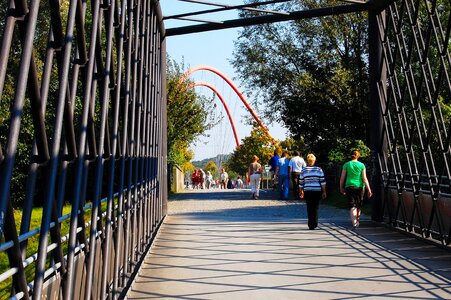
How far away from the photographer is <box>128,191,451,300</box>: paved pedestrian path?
335 inches

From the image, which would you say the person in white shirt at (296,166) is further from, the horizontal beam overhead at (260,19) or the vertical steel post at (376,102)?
the vertical steel post at (376,102)

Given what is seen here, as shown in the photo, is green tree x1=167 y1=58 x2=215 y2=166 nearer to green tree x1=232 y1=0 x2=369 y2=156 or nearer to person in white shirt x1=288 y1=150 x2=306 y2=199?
green tree x1=232 y1=0 x2=369 y2=156

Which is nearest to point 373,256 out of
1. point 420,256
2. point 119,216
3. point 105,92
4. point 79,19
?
point 420,256

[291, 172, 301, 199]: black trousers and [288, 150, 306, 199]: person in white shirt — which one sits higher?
[288, 150, 306, 199]: person in white shirt

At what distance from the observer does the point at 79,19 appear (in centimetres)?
527

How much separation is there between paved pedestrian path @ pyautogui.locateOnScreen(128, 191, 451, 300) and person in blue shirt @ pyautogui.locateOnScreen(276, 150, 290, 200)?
376 inches

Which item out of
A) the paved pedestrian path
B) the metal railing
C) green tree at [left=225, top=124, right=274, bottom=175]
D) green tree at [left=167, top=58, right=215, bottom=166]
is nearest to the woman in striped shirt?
the paved pedestrian path

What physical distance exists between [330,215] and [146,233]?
912 centimetres

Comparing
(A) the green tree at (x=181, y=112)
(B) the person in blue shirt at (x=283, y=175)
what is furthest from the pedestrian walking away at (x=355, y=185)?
(A) the green tree at (x=181, y=112)

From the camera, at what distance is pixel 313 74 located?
33812mm

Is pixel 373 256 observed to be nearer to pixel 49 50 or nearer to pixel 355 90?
pixel 49 50

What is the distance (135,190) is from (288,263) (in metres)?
2.24

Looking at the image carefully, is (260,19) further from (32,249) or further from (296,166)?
(296,166)

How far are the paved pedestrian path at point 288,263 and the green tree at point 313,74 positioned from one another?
15.4 metres
